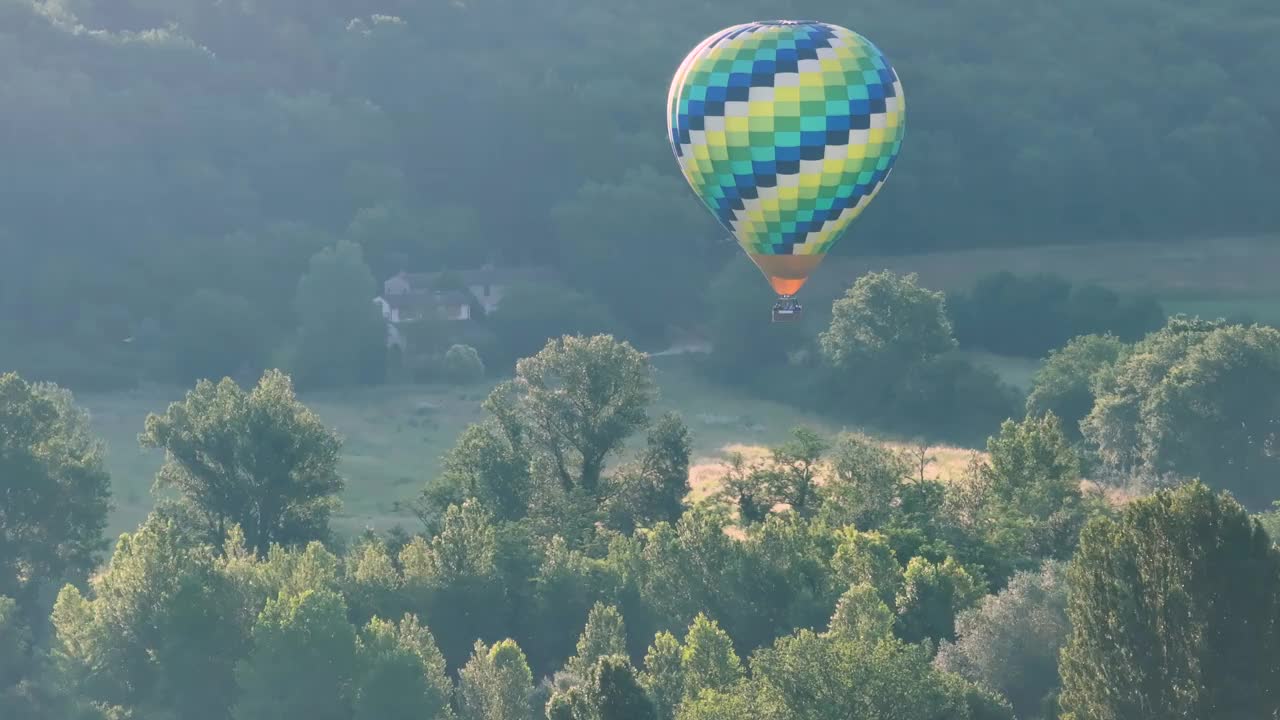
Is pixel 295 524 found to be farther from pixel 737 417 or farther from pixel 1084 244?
pixel 1084 244

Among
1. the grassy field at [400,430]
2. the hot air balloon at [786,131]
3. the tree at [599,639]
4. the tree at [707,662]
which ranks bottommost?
the grassy field at [400,430]

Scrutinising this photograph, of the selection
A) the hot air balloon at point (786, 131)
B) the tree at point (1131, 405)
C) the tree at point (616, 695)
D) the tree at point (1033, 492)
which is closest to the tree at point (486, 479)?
the hot air balloon at point (786, 131)

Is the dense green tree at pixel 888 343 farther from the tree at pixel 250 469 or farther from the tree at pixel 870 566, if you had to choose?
the tree at pixel 870 566

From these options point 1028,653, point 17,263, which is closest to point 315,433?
point 1028,653

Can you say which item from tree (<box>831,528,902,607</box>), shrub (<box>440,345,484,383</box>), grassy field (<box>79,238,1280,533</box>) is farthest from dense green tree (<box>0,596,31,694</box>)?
shrub (<box>440,345,484,383</box>)

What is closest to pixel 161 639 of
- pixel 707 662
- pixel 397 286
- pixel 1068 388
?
pixel 707 662

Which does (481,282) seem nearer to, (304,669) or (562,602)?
(562,602)
